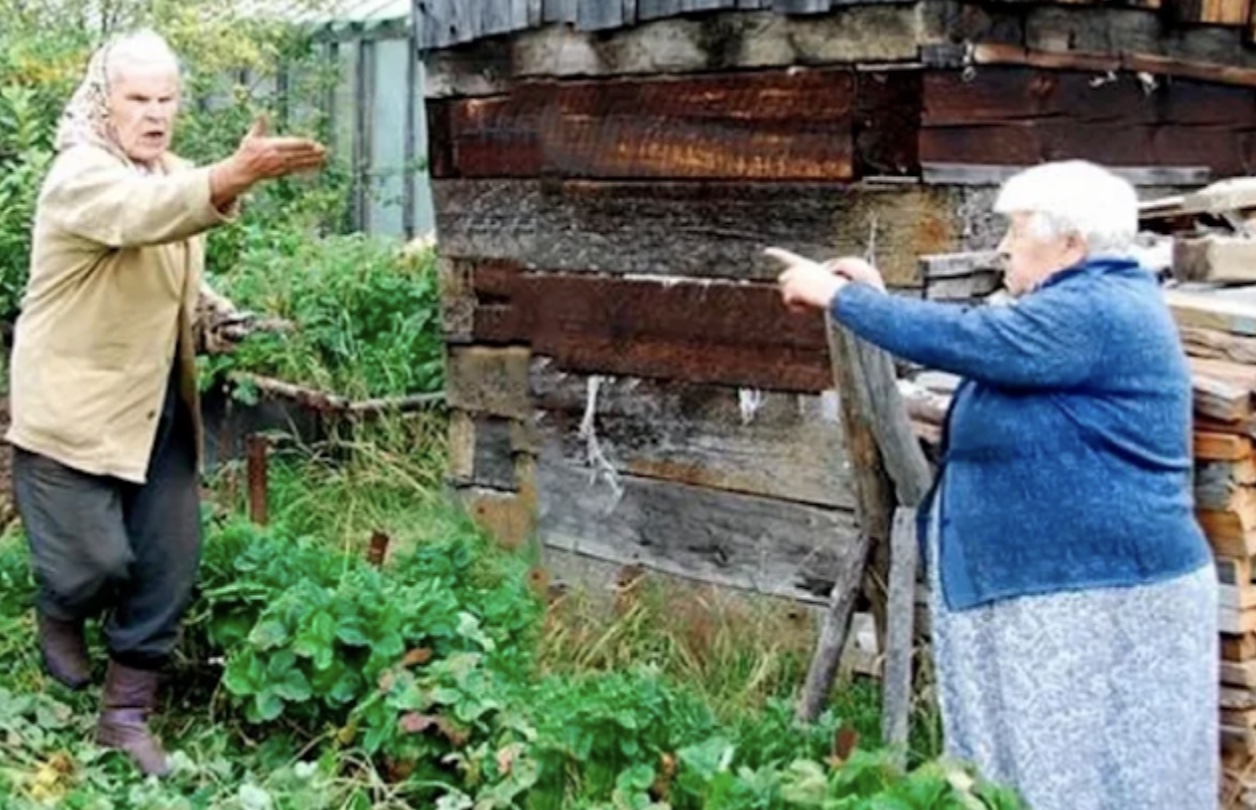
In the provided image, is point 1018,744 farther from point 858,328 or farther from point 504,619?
point 504,619

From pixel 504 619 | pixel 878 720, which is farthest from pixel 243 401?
pixel 878 720

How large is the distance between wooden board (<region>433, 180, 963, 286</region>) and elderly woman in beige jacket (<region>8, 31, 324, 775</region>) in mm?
1547

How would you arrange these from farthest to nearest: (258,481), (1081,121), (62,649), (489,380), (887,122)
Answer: (489,380) < (258,481) < (1081,121) < (887,122) < (62,649)

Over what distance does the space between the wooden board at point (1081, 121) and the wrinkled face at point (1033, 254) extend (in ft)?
4.50

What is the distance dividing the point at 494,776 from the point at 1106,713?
1.42m

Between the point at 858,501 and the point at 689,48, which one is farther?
the point at 689,48

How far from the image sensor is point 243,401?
29.7 ft

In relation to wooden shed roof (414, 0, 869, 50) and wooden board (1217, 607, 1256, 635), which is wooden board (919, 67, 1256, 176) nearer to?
wooden shed roof (414, 0, 869, 50)

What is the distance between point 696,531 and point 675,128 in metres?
1.28

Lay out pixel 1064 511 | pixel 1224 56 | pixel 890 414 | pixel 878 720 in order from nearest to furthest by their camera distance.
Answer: pixel 1064 511 < pixel 890 414 < pixel 878 720 < pixel 1224 56

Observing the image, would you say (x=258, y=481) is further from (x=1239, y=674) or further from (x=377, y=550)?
(x=1239, y=674)

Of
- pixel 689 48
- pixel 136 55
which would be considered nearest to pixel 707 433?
pixel 689 48

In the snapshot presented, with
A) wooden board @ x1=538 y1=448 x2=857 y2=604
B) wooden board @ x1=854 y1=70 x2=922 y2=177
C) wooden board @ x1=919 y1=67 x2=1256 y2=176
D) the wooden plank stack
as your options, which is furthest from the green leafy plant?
the wooden plank stack

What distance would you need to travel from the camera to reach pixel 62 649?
562cm
